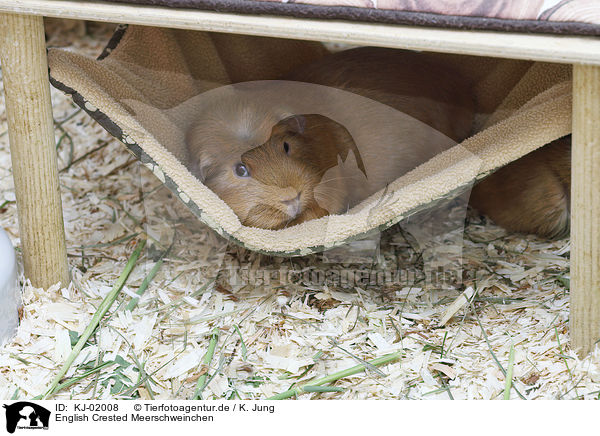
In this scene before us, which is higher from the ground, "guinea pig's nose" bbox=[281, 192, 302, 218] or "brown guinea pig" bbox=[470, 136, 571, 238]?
"brown guinea pig" bbox=[470, 136, 571, 238]

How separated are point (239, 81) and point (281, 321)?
953mm

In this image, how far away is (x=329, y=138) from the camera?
2277 mm

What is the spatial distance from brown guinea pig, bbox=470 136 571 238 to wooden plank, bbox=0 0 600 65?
862 mm

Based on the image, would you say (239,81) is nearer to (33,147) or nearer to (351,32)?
(33,147)

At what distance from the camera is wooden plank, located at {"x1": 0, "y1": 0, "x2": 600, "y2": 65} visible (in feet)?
5.03

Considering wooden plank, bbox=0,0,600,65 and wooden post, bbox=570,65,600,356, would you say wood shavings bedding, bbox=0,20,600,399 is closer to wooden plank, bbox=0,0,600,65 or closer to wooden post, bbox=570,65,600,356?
wooden post, bbox=570,65,600,356

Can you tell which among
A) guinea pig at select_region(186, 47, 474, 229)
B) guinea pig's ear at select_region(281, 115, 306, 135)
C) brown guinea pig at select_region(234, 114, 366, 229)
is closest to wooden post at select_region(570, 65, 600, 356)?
Answer: guinea pig at select_region(186, 47, 474, 229)

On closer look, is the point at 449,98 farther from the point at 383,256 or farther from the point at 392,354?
the point at 392,354

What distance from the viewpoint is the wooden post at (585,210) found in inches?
64.8

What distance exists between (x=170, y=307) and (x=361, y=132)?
0.84 meters
